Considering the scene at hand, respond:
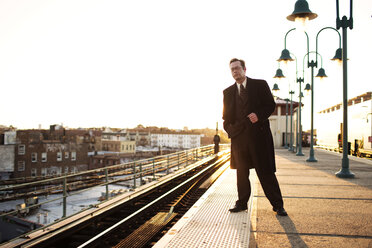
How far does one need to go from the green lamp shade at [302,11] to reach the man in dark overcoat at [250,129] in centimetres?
701

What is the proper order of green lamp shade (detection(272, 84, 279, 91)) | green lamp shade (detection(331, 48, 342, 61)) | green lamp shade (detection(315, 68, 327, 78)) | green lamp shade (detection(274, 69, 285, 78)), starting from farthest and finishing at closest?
green lamp shade (detection(272, 84, 279, 91))
green lamp shade (detection(274, 69, 285, 78))
green lamp shade (detection(315, 68, 327, 78))
green lamp shade (detection(331, 48, 342, 61))

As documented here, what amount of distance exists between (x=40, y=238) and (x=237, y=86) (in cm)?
383

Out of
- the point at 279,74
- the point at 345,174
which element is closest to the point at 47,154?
the point at 279,74

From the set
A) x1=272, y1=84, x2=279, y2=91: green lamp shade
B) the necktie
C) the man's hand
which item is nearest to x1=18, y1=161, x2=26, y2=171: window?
x1=272, y1=84, x2=279, y2=91: green lamp shade

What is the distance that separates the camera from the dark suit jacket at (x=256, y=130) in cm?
418

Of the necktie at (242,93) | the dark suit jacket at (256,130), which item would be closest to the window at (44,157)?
the dark suit jacket at (256,130)

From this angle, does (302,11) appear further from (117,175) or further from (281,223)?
(117,175)

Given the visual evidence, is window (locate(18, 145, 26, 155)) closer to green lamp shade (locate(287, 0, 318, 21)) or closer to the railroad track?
the railroad track

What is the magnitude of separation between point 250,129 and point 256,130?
0.26 ft

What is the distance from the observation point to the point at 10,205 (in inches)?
1407

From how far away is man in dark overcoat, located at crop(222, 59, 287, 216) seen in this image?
13.7 feet

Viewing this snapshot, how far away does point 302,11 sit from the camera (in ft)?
33.2

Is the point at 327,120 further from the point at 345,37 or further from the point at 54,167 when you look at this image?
the point at 54,167

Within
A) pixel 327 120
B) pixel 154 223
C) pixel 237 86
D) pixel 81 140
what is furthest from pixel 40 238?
pixel 81 140
